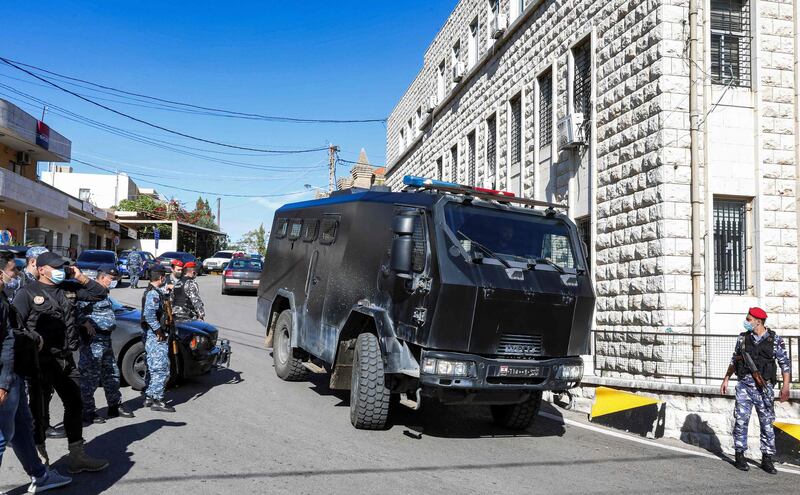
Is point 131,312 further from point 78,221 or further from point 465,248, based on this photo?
point 78,221

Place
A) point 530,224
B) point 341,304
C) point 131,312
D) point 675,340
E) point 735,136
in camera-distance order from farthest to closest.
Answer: point 735,136, point 675,340, point 131,312, point 341,304, point 530,224

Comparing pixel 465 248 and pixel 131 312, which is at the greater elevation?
pixel 465 248

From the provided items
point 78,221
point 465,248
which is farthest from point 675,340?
point 78,221

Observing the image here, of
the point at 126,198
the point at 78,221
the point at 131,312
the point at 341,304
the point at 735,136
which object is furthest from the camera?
the point at 126,198

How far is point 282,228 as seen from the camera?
11617mm

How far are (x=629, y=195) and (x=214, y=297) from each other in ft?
55.2

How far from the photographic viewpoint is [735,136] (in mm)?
10953

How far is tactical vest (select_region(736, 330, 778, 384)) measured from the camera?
22.8 ft

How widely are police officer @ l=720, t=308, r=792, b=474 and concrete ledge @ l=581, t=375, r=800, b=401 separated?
5.65 feet

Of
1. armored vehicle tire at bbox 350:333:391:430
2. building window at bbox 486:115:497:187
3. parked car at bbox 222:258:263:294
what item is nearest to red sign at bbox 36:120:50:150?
parked car at bbox 222:258:263:294

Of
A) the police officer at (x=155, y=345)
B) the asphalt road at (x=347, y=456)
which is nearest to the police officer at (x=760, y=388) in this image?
the asphalt road at (x=347, y=456)

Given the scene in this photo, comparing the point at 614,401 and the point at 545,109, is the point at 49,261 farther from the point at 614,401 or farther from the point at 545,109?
the point at 545,109

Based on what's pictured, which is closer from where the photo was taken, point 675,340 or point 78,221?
point 675,340

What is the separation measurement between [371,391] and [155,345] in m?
2.94
